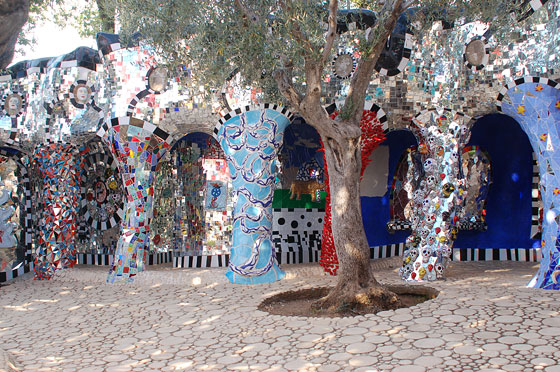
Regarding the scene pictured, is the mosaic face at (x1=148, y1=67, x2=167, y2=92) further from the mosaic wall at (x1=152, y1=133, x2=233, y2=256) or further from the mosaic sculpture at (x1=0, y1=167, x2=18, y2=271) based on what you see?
the mosaic sculpture at (x1=0, y1=167, x2=18, y2=271)

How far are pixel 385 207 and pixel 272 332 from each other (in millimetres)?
4668

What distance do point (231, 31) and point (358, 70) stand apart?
4.81 ft

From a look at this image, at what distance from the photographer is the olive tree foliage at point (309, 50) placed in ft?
19.2

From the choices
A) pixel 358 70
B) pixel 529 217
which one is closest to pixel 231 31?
pixel 358 70

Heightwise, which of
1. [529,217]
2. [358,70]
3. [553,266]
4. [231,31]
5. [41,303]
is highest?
[231,31]

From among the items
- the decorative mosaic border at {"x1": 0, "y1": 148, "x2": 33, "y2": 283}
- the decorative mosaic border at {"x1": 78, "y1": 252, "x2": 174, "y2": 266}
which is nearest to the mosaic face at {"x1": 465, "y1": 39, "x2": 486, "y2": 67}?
the decorative mosaic border at {"x1": 78, "y1": 252, "x2": 174, "y2": 266}

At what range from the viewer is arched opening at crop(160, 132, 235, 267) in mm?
9055

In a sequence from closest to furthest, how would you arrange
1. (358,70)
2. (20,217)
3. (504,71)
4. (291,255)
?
(358,70) → (504,71) → (291,255) → (20,217)

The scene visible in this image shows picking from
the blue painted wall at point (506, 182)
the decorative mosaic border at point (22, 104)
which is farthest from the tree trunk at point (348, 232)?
the decorative mosaic border at point (22, 104)

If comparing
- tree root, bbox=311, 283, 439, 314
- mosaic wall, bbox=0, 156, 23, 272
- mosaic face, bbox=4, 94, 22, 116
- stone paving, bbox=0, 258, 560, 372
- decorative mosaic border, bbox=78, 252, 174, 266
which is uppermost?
mosaic face, bbox=4, 94, 22, 116

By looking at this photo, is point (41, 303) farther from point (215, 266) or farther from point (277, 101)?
point (277, 101)

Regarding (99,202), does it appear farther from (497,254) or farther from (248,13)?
(497,254)

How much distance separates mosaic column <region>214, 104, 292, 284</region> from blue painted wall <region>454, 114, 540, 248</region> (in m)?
3.25

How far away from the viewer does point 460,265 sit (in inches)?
332
